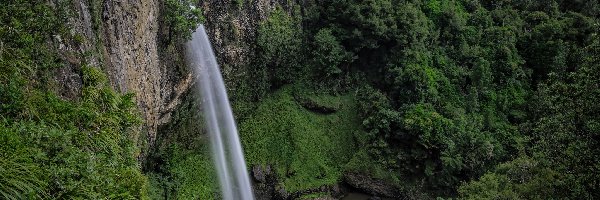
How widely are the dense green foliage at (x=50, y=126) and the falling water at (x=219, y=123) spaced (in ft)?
24.4

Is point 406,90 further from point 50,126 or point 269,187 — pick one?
point 50,126

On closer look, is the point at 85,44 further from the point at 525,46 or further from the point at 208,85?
the point at 525,46

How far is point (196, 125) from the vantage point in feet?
49.5

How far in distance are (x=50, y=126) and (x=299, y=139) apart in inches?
533

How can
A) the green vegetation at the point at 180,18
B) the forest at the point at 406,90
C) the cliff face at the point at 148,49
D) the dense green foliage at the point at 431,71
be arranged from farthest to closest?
the dense green foliage at the point at 431,71
the forest at the point at 406,90
the green vegetation at the point at 180,18
the cliff face at the point at 148,49

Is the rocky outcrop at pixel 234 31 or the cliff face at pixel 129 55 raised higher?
the rocky outcrop at pixel 234 31

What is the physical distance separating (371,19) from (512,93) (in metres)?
6.46

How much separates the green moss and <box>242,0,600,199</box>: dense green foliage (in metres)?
0.08

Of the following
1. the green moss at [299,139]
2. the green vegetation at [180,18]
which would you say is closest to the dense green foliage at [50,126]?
the green vegetation at [180,18]

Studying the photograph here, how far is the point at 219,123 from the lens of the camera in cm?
1557

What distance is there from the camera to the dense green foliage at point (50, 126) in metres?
3.98

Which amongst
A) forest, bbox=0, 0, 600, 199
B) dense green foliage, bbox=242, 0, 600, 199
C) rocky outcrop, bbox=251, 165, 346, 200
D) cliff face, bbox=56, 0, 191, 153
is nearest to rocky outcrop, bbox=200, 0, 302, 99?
forest, bbox=0, 0, 600, 199

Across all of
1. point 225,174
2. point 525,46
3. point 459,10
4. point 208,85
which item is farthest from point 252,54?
point 525,46

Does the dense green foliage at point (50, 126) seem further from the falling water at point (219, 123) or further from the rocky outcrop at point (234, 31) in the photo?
the rocky outcrop at point (234, 31)
